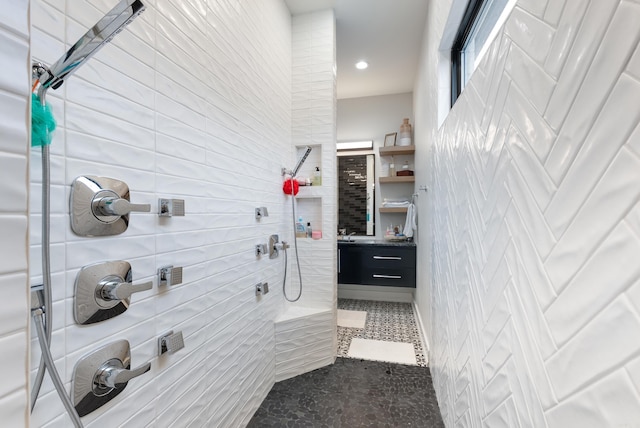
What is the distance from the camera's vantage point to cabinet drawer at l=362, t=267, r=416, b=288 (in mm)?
3316

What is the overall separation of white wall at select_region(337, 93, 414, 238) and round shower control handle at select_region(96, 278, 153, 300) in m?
3.40

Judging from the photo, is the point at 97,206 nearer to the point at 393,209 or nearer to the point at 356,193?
the point at 393,209

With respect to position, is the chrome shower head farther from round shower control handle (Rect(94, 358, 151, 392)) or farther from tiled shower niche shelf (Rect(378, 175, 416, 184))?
tiled shower niche shelf (Rect(378, 175, 416, 184))

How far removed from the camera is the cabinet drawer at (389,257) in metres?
3.31

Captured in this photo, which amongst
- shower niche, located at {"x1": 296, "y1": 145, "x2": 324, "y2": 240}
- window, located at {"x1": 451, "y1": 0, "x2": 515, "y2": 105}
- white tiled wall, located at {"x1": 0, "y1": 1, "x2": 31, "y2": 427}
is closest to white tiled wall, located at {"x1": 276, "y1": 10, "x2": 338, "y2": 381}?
shower niche, located at {"x1": 296, "y1": 145, "x2": 324, "y2": 240}

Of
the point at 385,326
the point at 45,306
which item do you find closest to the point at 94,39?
the point at 45,306

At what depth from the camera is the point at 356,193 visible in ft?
13.1

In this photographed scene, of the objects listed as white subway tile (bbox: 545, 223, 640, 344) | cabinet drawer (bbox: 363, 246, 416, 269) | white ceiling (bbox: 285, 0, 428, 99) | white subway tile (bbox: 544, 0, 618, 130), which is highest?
white ceiling (bbox: 285, 0, 428, 99)

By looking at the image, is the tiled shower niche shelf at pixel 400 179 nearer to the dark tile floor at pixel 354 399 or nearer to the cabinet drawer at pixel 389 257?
the cabinet drawer at pixel 389 257

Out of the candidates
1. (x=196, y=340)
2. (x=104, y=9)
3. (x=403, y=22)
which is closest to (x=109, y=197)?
(x=104, y=9)

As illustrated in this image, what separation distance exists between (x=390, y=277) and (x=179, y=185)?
282cm

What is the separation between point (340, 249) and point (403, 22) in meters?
2.49

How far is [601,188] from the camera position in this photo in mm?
448

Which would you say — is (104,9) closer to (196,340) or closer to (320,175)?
(196,340)
